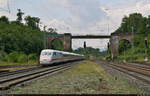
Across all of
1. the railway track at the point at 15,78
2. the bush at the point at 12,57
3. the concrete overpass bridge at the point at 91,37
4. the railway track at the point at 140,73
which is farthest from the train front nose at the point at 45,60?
the concrete overpass bridge at the point at 91,37

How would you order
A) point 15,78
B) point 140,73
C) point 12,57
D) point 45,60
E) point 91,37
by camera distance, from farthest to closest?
point 91,37 → point 12,57 → point 45,60 → point 140,73 → point 15,78

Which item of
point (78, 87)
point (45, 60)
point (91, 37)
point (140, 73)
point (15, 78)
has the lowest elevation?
point (140, 73)

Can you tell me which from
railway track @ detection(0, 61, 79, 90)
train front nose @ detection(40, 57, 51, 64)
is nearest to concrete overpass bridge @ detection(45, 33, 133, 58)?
train front nose @ detection(40, 57, 51, 64)

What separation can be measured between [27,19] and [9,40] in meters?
66.1

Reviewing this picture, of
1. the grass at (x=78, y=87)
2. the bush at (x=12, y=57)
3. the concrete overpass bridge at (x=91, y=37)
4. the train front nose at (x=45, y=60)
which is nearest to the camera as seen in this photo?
the grass at (x=78, y=87)

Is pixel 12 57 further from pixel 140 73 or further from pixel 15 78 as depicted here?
pixel 15 78

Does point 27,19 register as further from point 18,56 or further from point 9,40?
point 18,56

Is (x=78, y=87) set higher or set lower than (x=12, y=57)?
lower

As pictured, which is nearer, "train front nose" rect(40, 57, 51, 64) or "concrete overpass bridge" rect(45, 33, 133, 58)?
"train front nose" rect(40, 57, 51, 64)

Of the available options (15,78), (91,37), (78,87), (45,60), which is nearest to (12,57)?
(45,60)

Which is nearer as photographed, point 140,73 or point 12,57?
point 140,73

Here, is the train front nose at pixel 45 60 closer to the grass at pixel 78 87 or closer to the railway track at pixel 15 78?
the railway track at pixel 15 78

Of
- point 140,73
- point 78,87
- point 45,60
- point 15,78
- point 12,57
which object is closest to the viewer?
point 78,87

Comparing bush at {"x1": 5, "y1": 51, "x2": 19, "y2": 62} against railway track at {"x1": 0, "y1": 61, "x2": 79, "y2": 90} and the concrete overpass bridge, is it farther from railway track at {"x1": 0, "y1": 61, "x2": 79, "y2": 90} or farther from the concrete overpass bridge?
the concrete overpass bridge
